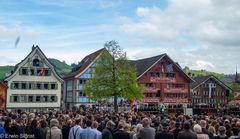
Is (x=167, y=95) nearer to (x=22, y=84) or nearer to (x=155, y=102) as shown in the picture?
(x=155, y=102)

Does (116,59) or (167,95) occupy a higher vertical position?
(116,59)

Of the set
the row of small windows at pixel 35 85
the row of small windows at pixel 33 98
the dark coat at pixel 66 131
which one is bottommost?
the dark coat at pixel 66 131

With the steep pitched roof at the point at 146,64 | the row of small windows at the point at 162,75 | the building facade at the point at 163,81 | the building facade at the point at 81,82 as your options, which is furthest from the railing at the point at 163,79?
the building facade at the point at 81,82

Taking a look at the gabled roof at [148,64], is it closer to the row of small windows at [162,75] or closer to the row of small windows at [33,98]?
the row of small windows at [162,75]

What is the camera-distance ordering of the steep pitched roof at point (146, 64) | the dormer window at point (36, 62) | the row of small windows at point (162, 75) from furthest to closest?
the row of small windows at point (162, 75), the steep pitched roof at point (146, 64), the dormer window at point (36, 62)

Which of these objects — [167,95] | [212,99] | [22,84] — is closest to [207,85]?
[212,99]

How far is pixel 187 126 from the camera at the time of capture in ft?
34.9

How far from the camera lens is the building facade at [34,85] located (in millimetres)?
60344

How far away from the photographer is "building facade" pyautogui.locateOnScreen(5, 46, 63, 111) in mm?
60344

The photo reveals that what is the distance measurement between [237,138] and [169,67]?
6220 cm

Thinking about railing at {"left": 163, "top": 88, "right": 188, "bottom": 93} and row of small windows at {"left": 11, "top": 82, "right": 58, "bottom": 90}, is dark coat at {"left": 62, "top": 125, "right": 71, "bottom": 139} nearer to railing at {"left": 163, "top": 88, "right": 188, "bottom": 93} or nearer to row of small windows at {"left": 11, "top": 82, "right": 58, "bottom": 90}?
row of small windows at {"left": 11, "top": 82, "right": 58, "bottom": 90}

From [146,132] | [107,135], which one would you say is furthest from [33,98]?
[146,132]

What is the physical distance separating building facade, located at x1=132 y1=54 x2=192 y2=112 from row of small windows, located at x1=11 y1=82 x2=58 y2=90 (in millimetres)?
16805

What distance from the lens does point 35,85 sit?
6178 cm
